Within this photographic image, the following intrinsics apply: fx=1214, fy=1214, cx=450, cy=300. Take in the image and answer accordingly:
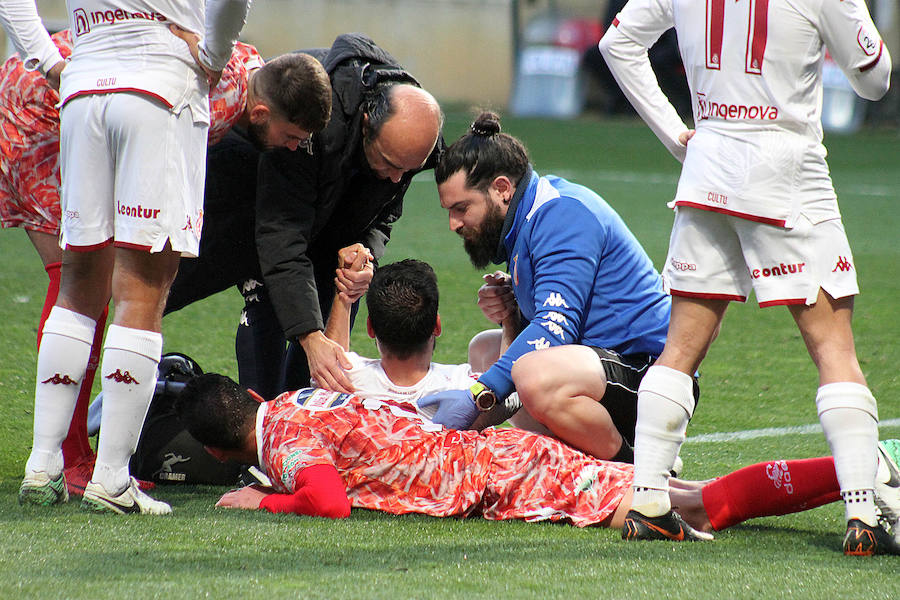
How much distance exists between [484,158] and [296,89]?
0.70 m

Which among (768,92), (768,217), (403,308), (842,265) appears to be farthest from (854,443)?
(403,308)

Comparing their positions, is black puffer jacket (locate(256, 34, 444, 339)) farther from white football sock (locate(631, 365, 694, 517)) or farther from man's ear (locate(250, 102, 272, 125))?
white football sock (locate(631, 365, 694, 517))

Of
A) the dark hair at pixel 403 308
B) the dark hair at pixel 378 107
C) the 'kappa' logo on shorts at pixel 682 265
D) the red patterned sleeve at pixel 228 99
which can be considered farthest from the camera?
the dark hair at pixel 378 107

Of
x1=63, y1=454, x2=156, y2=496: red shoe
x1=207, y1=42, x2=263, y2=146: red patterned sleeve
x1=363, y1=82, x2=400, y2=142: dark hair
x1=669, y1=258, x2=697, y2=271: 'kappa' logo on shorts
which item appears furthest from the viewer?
x1=363, y1=82, x2=400, y2=142: dark hair

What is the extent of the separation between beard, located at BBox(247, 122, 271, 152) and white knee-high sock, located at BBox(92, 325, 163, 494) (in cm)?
72

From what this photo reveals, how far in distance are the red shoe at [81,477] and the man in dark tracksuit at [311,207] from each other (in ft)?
2.00

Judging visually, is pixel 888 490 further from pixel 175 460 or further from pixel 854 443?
pixel 175 460

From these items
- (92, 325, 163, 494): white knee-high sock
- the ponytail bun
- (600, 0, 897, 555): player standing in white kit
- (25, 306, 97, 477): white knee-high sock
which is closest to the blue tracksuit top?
the ponytail bun

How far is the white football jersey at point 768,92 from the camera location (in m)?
2.86

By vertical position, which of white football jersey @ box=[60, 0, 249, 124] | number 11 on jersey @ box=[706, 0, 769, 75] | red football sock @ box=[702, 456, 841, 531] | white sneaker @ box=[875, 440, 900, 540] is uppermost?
number 11 on jersey @ box=[706, 0, 769, 75]

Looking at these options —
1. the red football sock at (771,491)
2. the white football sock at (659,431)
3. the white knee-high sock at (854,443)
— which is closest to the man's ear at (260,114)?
the white football sock at (659,431)

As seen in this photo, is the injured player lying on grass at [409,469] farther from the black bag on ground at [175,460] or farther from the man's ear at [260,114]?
the man's ear at [260,114]

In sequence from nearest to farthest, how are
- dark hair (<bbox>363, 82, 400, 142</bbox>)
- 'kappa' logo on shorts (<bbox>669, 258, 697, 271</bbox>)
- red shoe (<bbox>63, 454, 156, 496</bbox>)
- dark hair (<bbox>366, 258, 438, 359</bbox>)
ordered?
'kappa' logo on shorts (<bbox>669, 258, 697, 271</bbox>)
red shoe (<bbox>63, 454, 156, 496</bbox>)
dark hair (<bbox>366, 258, 438, 359</bbox>)
dark hair (<bbox>363, 82, 400, 142</bbox>)

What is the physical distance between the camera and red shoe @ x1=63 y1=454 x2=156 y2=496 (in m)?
3.50
